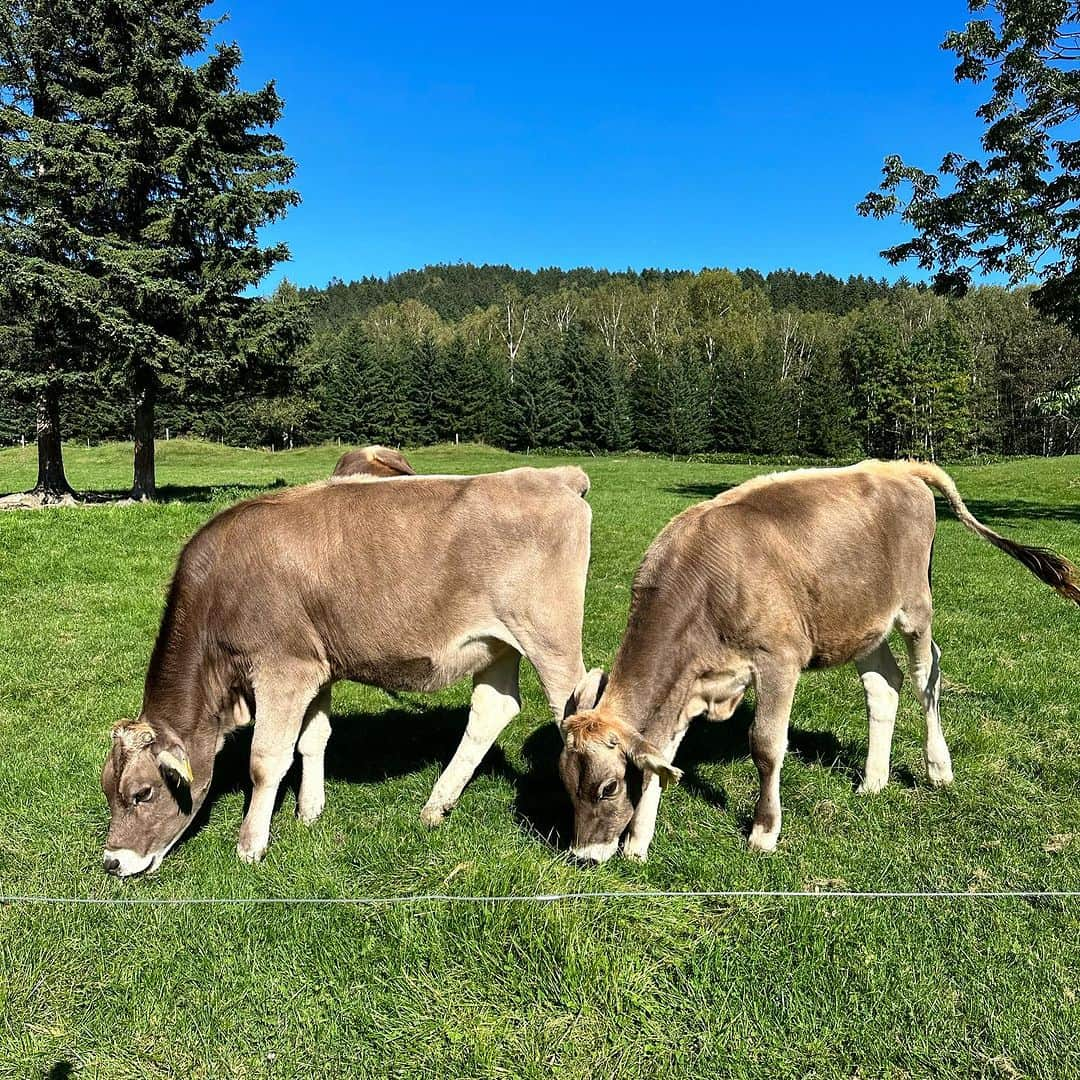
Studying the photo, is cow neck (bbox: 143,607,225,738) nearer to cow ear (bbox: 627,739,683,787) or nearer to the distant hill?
cow ear (bbox: 627,739,683,787)

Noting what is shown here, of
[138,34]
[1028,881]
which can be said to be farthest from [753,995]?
[138,34]

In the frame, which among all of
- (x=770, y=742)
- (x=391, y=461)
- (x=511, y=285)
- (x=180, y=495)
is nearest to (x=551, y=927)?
(x=770, y=742)

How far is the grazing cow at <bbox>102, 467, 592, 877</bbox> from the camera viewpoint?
16.6ft

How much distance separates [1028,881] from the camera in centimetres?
454

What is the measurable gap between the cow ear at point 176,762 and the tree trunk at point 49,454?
64.1ft

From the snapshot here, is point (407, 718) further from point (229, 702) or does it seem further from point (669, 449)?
point (669, 449)

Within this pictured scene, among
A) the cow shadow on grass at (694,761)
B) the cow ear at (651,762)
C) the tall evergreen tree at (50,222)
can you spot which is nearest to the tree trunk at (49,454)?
the tall evergreen tree at (50,222)

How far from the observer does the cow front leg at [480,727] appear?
18.0 feet

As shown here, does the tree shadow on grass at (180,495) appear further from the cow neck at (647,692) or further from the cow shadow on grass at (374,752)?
the cow neck at (647,692)

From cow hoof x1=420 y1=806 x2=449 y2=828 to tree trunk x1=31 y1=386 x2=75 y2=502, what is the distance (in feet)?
66.2

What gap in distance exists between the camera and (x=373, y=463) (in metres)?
10.9

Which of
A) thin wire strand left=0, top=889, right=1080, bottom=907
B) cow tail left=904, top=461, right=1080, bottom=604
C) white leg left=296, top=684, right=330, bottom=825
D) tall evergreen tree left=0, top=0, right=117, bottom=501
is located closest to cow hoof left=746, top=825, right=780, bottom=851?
thin wire strand left=0, top=889, right=1080, bottom=907

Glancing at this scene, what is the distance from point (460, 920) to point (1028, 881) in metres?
3.40

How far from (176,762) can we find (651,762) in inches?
118
